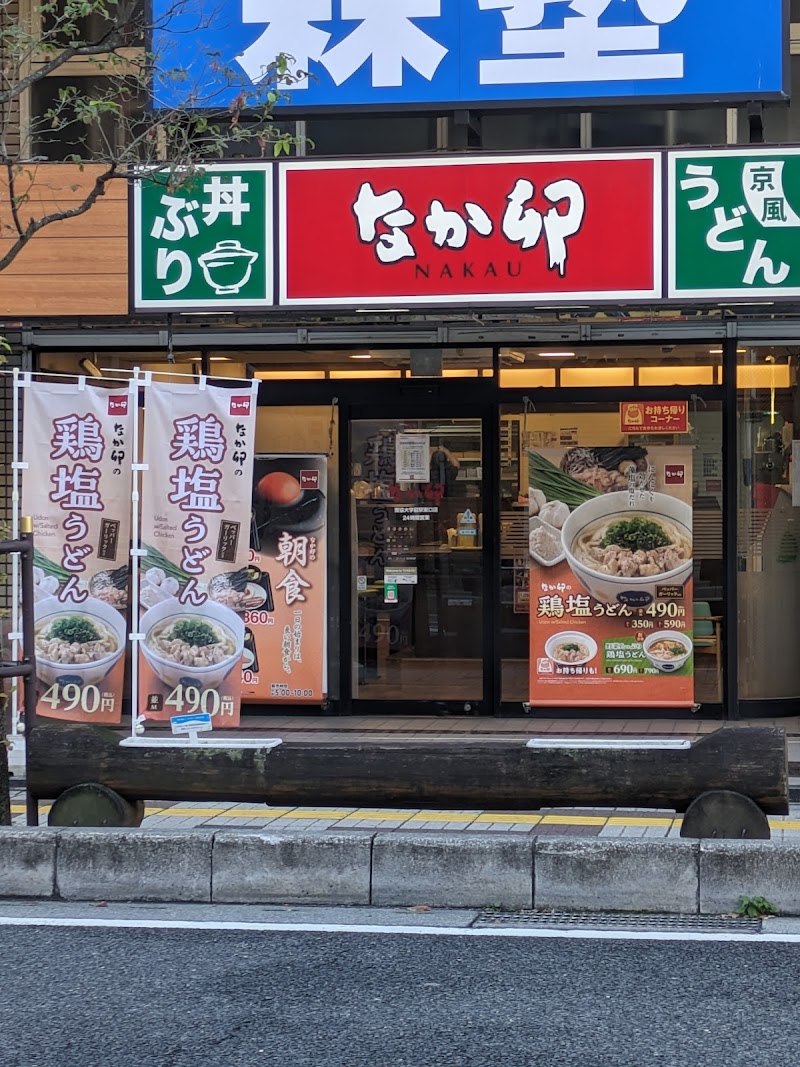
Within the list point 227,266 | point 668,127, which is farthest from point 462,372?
point 668,127

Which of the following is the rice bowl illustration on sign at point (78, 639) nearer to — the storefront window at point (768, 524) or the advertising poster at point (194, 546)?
the advertising poster at point (194, 546)

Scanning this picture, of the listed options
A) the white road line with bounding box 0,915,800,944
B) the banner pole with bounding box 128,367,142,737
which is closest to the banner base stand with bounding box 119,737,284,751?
the white road line with bounding box 0,915,800,944

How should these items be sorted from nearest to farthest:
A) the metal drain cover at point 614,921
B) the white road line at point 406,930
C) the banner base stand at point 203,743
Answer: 1. the white road line at point 406,930
2. the metal drain cover at point 614,921
3. the banner base stand at point 203,743

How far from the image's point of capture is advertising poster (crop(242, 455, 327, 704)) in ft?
39.0

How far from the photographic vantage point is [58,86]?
39.4 feet

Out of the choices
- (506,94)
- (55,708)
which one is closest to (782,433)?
(506,94)

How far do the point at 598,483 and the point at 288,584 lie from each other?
9.34 feet

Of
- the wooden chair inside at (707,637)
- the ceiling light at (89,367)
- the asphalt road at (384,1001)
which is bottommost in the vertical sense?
the asphalt road at (384,1001)

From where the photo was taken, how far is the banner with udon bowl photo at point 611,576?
11.5 metres

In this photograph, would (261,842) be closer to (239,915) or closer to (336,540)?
(239,915)

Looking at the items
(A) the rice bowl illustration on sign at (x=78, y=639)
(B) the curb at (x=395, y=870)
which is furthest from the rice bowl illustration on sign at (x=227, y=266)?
(B) the curb at (x=395, y=870)

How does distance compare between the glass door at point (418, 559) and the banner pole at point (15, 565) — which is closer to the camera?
the banner pole at point (15, 565)

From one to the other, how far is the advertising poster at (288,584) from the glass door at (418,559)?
357mm

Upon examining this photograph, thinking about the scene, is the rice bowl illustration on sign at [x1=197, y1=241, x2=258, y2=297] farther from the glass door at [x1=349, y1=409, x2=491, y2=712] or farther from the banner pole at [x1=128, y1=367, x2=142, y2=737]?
the glass door at [x1=349, y1=409, x2=491, y2=712]
